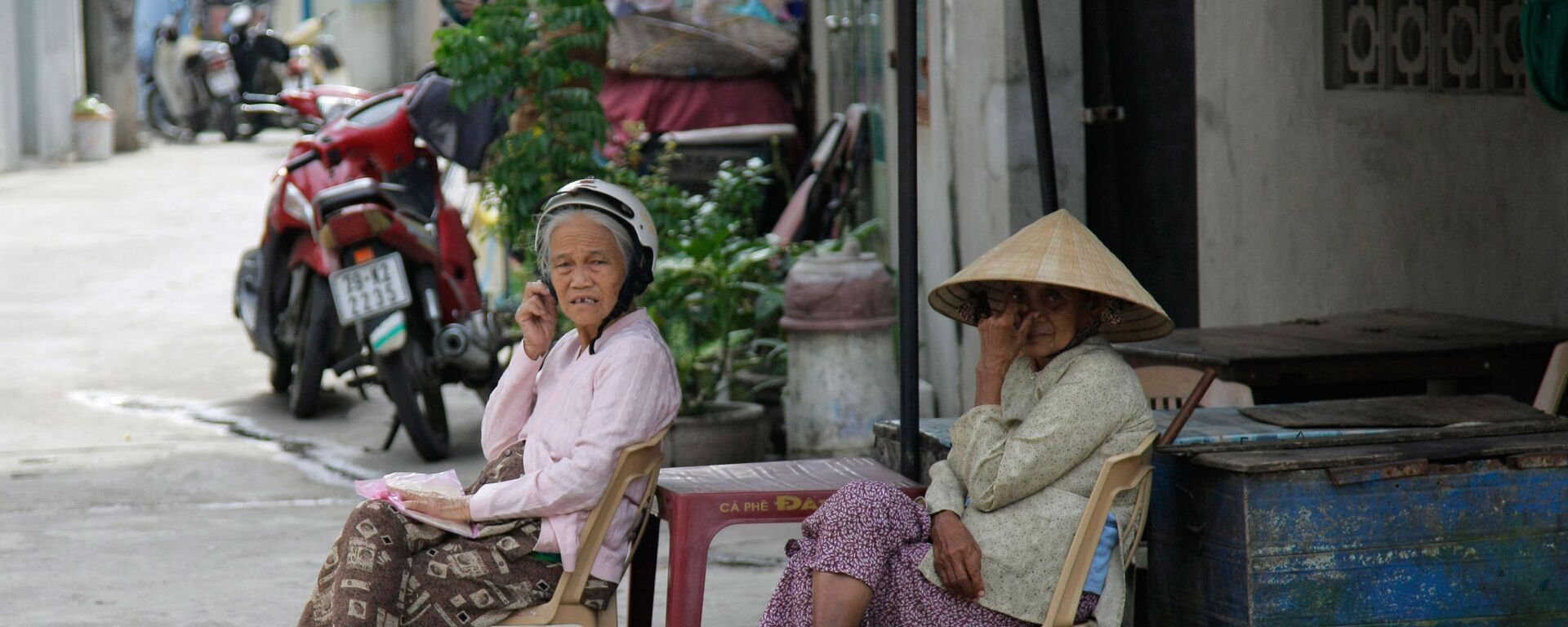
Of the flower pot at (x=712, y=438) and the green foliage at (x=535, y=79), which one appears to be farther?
the green foliage at (x=535, y=79)

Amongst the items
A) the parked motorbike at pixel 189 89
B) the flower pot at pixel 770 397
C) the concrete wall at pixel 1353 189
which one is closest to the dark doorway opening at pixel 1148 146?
the concrete wall at pixel 1353 189

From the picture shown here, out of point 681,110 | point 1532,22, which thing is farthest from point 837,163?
point 1532,22

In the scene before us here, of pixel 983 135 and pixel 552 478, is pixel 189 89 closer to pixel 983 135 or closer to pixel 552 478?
pixel 983 135

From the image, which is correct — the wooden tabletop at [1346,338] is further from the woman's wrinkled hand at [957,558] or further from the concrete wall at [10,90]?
the concrete wall at [10,90]

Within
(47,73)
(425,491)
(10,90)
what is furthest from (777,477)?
(47,73)

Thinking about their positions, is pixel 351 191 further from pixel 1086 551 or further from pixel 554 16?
pixel 1086 551

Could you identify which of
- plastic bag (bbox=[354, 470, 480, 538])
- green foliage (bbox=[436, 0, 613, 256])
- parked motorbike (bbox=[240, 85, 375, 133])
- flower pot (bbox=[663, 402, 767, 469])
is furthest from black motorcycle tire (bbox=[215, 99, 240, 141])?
plastic bag (bbox=[354, 470, 480, 538])

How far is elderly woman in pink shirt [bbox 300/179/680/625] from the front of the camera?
10.7 feet

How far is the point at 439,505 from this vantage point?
332 cm

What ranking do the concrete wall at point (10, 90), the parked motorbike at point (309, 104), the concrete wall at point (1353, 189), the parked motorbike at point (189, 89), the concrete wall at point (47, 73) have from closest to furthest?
the concrete wall at point (1353, 189) < the parked motorbike at point (309, 104) < the concrete wall at point (10, 90) < the concrete wall at point (47, 73) < the parked motorbike at point (189, 89)

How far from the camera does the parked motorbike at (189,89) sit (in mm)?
21016

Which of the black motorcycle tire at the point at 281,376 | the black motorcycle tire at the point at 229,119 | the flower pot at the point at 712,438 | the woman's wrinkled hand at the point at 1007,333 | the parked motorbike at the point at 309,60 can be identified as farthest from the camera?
the parked motorbike at the point at 309,60

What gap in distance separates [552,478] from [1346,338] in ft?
6.03

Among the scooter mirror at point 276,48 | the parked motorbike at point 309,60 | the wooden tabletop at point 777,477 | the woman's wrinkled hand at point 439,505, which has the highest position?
the parked motorbike at point 309,60
